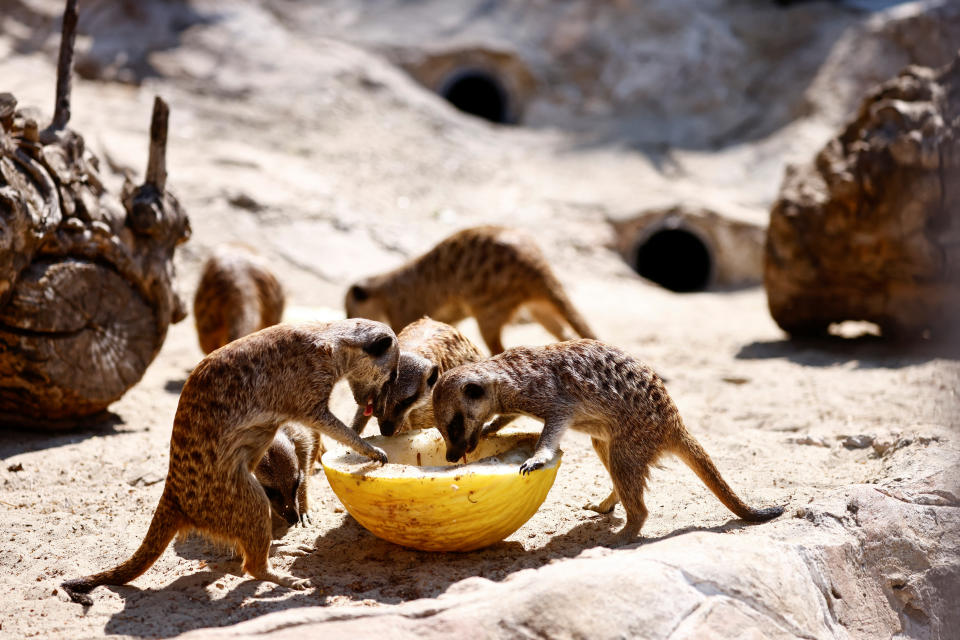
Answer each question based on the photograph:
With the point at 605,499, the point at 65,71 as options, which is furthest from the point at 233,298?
the point at 605,499

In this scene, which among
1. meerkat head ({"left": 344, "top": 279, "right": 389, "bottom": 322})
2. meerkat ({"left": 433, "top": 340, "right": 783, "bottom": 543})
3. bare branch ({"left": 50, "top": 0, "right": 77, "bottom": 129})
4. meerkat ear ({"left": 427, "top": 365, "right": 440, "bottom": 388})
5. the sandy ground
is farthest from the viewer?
meerkat head ({"left": 344, "top": 279, "right": 389, "bottom": 322})

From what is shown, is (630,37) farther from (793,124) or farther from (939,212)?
(939,212)

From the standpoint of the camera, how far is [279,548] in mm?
3400

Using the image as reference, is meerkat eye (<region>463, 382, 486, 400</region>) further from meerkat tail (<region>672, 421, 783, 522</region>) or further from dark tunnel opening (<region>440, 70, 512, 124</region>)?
dark tunnel opening (<region>440, 70, 512, 124</region>)

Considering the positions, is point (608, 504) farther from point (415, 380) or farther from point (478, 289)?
point (478, 289)

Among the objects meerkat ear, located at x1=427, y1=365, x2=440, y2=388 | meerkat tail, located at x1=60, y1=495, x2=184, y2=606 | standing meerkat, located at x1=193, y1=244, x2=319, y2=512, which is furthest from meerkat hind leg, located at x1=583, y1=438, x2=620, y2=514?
standing meerkat, located at x1=193, y1=244, x2=319, y2=512

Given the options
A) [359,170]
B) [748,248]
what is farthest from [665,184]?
[359,170]

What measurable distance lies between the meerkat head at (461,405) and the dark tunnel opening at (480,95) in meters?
8.69

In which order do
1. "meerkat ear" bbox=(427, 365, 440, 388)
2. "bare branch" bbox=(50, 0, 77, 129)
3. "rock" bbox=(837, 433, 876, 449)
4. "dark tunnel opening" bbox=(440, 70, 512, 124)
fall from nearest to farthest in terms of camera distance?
"meerkat ear" bbox=(427, 365, 440, 388), "rock" bbox=(837, 433, 876, 449), "bare branch" bbox=(50, 0, 77, 129), "dark tunnel opening" bbox=(440, 70, 512, 124)

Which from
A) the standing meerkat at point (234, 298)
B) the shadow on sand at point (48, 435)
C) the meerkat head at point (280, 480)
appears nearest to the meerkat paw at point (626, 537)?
the meerkat head at point (280, 480)

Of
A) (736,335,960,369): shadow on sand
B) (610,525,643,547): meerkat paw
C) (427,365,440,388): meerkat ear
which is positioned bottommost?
(610,525,643,547): meerkat paw

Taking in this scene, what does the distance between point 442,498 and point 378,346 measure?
0.77m

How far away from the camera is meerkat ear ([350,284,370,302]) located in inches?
260

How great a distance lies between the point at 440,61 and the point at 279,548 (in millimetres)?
8917
